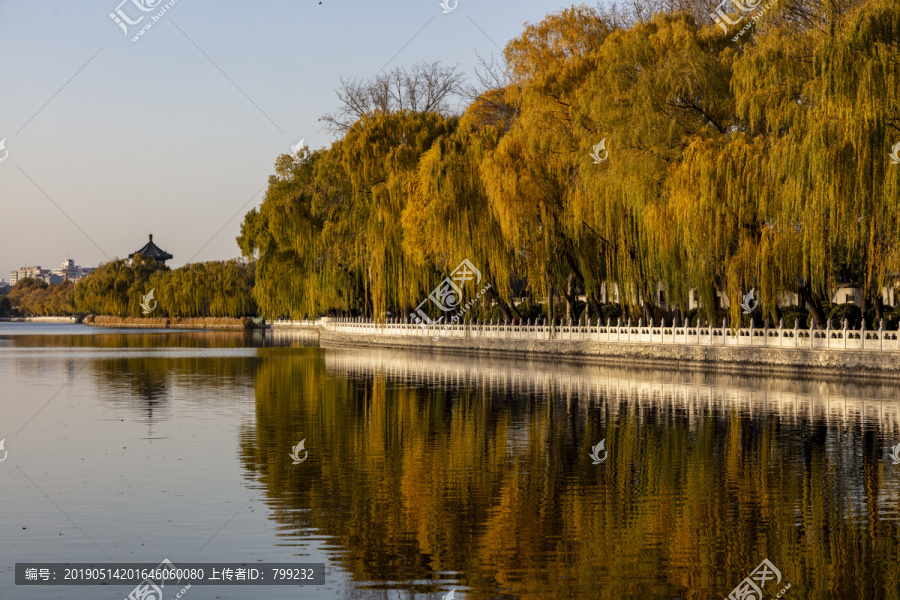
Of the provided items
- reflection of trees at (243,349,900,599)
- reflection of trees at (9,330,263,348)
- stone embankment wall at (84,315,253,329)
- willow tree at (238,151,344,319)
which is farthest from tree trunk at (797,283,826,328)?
stone embankment wall at (84,315,253,329)

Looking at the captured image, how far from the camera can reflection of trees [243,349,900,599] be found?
327 inches

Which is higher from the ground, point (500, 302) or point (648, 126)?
point (648, 126)

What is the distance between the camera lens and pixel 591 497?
37.2 feet

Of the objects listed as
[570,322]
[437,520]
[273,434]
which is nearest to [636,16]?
[570,322]

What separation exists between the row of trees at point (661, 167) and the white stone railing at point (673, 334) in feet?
3.69

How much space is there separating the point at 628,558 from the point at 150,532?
427 centimetres

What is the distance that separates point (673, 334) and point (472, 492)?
87.0 ft

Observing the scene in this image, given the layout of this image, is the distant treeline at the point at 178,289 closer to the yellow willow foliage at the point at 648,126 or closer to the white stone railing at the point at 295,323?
the white stone railing at the point at 295,323

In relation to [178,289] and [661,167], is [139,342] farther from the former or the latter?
[178,289]

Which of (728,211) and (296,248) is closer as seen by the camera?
(728,211)

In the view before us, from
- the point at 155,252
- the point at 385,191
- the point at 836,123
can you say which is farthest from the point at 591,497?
the point at 155,252

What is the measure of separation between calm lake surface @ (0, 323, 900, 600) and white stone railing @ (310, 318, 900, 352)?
5.57 meters

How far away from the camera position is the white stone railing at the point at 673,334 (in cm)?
2909

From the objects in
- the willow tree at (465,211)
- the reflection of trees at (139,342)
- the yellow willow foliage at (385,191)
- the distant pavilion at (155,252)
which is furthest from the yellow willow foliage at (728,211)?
the distant pavilion at (155,252)
